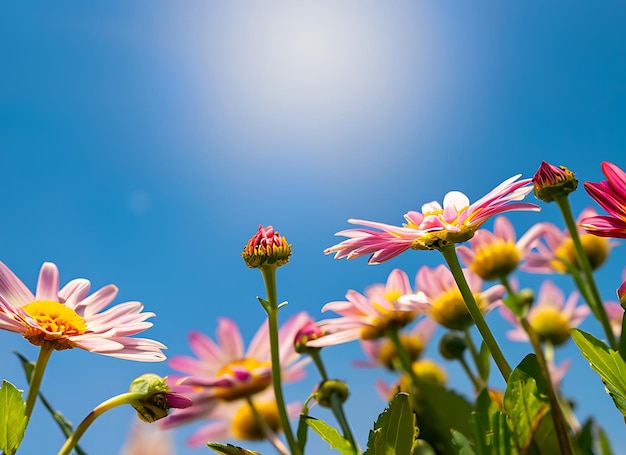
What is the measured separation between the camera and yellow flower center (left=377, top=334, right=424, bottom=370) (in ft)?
3.53

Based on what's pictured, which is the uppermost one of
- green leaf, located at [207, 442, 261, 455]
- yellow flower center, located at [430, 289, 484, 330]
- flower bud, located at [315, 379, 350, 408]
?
yellow flower center, located at [430, 289, 484, 330]

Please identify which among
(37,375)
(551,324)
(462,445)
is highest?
(551,324)

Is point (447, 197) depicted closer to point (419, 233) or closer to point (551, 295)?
point (419, 233)

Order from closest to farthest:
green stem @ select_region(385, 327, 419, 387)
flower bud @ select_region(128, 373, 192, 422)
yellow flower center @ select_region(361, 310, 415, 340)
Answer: flower bud @ select_region(128, 373, 192, 422), green stem @ select_region(385, 327, 419, 387), yellow flower center @ select_region(361, 310, 415, 340)

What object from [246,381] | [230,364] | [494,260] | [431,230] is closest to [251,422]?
[230,364]

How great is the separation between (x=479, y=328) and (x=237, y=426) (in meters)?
0.72

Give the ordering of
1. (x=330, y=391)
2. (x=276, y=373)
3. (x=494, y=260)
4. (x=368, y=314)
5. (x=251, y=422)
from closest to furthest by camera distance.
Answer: (x=276, y=373) < (x=330, y=391) < (x=368, y=314) < (x=494, y=260) < (x=251, y=422)

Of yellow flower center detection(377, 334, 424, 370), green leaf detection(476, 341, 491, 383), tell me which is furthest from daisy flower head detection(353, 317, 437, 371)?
green leaf detection(476, 341, 491, 383)

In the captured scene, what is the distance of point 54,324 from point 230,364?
1.39 feet

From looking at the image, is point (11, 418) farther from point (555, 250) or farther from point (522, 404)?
point (555, 250)

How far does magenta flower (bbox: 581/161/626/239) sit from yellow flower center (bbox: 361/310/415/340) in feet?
0.90

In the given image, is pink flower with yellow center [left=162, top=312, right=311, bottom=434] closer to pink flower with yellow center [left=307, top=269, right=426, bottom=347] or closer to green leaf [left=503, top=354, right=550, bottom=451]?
pink flower with yellow center [left=307, top=269, right=426, bottom=347]

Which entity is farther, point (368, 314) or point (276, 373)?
point (368, 314)

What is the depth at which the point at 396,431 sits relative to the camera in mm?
354
